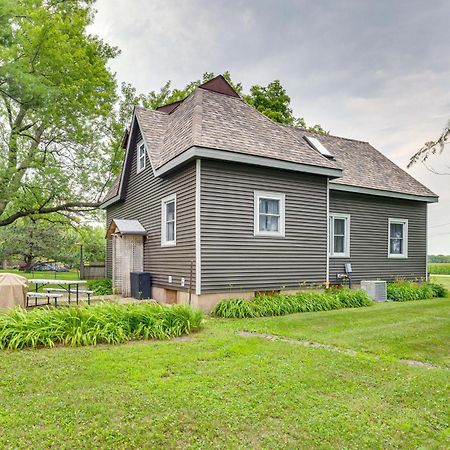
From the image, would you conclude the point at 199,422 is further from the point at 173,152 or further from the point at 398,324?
the point at 173,152

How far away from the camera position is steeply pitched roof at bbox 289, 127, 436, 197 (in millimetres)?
14398

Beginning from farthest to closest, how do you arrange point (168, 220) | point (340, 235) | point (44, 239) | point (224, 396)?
point (44, 239), point (340, 235), point (168, 220), point (224, 396)

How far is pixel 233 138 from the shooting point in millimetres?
10469

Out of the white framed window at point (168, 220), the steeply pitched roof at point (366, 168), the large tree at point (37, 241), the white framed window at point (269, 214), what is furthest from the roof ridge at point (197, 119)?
the large tree at point (37, 241)

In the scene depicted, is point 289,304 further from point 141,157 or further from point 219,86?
point 219,86

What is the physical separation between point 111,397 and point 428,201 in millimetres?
15584

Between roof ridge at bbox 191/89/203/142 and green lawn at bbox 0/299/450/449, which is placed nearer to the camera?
green lawn at bbox 0/299/450/449

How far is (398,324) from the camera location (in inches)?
324

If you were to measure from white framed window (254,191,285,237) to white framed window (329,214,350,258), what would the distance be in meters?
3.38

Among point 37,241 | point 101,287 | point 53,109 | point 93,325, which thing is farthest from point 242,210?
point 37,241

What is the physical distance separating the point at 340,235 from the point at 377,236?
1.81 meters

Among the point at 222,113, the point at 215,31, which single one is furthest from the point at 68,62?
the point at 222,113

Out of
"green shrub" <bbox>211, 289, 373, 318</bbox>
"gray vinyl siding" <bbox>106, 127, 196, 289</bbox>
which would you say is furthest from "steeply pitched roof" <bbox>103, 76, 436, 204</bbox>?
"green shrub" <bbox>211, 289, 373, 318</bbox>

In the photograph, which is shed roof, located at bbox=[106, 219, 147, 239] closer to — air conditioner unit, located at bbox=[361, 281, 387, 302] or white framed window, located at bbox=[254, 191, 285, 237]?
white framed window, located at bbox=[254, 191, 285, 237]
